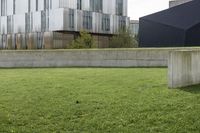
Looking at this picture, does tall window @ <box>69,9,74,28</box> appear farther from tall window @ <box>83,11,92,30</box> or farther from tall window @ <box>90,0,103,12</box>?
tall window @ <box>90,0,103,12</box>

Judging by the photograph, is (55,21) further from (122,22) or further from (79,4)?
(122,22)

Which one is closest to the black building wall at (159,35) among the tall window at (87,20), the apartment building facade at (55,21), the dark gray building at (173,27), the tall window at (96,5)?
the dark gray building at (173,27)

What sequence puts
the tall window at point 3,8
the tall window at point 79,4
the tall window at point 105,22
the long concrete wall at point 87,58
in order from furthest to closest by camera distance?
the tall window at point 3,8, the tall window at point 105,22, the tall window at point 79,4, the long concrete wall at point 87,58

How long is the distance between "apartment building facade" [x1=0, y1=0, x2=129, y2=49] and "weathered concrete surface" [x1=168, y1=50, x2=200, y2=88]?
4623 cm

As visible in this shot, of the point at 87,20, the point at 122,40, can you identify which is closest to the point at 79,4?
the point at 87,20

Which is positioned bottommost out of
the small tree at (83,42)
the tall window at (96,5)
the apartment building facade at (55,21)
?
the small tree at (83,42)

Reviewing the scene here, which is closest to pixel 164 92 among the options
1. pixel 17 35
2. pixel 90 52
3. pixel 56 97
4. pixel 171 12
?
pixel 56 97

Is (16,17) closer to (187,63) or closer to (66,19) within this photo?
(66,19)

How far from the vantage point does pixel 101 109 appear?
7.35 metres

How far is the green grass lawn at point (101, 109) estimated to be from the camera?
6262 mm

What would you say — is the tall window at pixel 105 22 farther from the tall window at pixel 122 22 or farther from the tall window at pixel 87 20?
the tall window at pixel 87 20

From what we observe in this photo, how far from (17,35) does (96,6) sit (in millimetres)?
13751

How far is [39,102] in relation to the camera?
8.19 m

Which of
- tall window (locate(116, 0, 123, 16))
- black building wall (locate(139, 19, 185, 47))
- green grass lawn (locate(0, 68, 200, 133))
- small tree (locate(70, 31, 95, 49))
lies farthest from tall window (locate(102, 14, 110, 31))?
green grass lawn (locate(0, 68, 200, 133))
